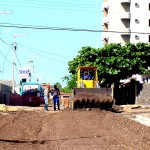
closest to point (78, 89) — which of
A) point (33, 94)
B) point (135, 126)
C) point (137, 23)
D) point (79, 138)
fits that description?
point (135, 126)

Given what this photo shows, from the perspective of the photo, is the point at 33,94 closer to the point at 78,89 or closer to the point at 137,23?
the point at 78,89

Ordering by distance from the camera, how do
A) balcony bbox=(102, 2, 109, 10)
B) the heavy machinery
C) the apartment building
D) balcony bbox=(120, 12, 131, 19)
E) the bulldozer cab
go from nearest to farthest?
the heavy machinery, the bulldozer cab, the apartment building, balcony bbox=(120, 12, 131, 19), balcony bbox=(102, 2, 109, 10)

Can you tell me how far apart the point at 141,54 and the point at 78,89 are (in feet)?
67.0

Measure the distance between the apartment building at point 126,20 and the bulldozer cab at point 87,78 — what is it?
4649 cm

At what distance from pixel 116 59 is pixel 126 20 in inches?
1529

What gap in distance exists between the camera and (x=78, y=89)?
31047mm

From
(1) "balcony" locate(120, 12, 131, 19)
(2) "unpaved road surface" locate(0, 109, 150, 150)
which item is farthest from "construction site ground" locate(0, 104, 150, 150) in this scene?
(1) "balcony" locate(120, 12, 131, 19)

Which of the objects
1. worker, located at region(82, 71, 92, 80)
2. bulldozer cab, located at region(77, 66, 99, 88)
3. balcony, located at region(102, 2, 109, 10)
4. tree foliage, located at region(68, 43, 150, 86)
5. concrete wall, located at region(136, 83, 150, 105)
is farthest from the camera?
balcony, located at region(102, 2, 109, 10)

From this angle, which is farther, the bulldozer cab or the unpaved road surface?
the bulldozer cab

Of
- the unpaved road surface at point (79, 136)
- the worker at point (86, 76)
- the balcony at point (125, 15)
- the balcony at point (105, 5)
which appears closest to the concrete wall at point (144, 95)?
the worker at point (86, 76)

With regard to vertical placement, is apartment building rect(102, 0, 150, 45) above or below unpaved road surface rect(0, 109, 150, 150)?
above

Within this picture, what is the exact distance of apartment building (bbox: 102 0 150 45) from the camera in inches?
3236

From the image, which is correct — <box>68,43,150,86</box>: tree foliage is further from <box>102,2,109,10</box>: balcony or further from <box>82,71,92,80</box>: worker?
<box>102,2,109,10</box>: balcony

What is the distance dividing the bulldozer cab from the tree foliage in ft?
45.6
